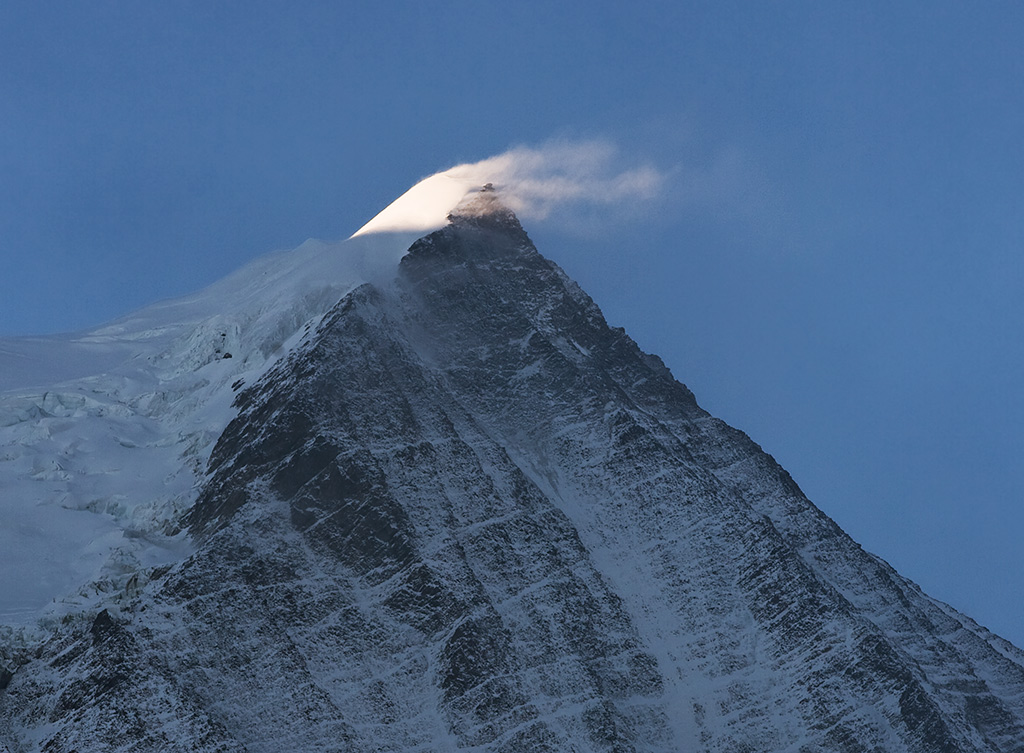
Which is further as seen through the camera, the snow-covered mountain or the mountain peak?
the mountain peak

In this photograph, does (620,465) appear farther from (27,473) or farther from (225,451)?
(27,473)

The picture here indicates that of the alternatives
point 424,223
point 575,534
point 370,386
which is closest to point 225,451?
point 370,386

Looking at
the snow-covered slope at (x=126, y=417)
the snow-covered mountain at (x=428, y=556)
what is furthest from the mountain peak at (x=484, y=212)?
the snow-covered mountain at (x=428, y=556)

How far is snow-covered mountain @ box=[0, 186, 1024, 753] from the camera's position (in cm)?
10719

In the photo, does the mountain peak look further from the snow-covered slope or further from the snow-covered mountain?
the snow-covered mountain

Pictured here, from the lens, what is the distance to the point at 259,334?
6024 inches

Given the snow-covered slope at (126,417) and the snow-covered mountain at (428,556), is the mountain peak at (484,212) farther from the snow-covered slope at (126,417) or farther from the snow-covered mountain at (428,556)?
the snow-covered mountain at (428,556)

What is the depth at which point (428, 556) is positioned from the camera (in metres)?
119

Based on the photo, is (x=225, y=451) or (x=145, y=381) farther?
(x=145, y=381)

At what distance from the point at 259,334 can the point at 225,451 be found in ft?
80.5

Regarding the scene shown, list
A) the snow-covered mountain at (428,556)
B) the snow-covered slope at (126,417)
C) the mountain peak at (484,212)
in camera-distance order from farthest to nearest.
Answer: the mountain peak at (484,212) → the snow-covered slope at (126,417) → the snow-covered mountain at (428,556)

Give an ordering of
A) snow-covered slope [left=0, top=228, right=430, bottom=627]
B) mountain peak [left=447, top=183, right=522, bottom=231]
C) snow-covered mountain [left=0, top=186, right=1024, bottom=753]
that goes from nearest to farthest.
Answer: snow-covered mountain [left=0, top=186, right=1024, bottom=753] → snow-covered slope [left=0, top=228, right=430, bottom=627] → mountain peak [left=447, top=183, right=522, bottom=231]

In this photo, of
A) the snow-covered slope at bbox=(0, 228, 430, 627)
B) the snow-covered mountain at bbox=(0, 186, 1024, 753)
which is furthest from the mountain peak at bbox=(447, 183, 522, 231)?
the snow-covered mountain at bbox=(0, 186, 1024, 753)

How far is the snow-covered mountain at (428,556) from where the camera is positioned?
4220 inches
